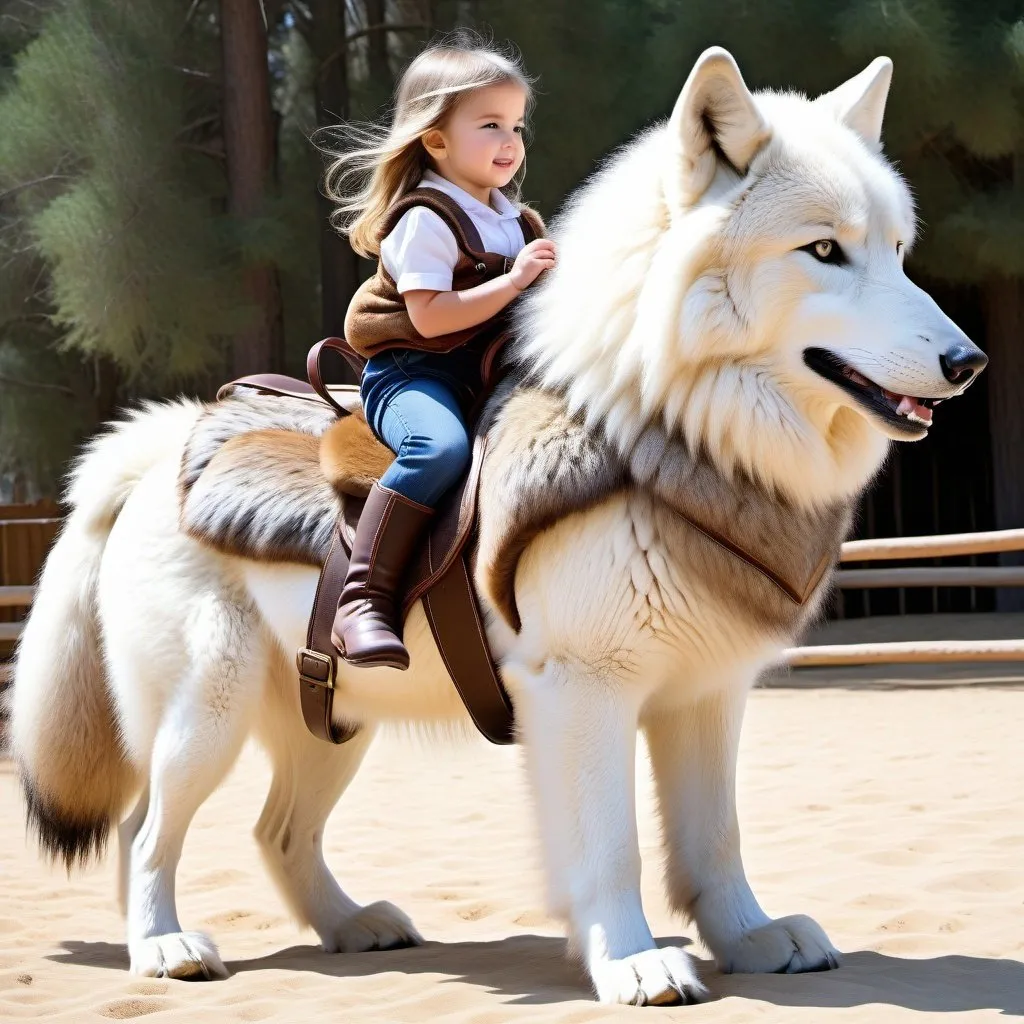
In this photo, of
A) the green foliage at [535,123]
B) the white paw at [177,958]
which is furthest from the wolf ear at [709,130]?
the green foliage at [535,123]

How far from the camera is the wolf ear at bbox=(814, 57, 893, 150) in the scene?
315 cm

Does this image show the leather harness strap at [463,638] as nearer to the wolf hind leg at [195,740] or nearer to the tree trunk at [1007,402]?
the wolf hind leg at [195,740]

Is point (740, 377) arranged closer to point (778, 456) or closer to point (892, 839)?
point (778, 456)

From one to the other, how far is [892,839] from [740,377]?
101 inches

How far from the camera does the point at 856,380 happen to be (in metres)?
2.80

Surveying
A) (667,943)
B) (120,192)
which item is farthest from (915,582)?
(667,943)

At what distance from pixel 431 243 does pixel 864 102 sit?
105 centimetres

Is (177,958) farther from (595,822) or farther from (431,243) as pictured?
(431,243)

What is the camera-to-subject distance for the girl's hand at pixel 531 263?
3158 mm

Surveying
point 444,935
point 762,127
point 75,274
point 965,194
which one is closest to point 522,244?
point 762,127

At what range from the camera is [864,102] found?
3.17 meters

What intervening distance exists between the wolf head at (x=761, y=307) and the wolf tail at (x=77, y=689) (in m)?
1.54

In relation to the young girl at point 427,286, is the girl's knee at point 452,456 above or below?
below

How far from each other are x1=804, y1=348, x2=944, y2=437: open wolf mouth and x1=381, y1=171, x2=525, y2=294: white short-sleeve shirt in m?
0.87
